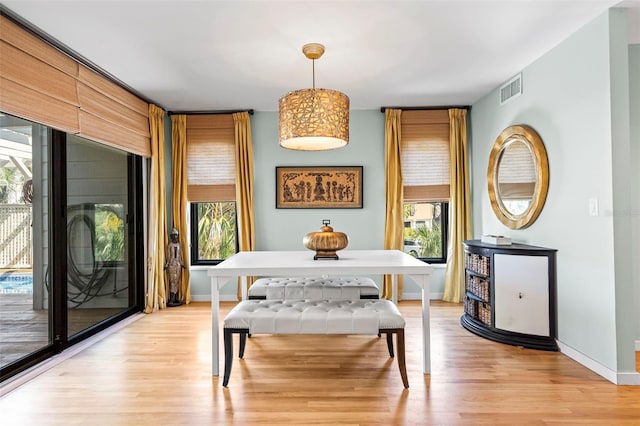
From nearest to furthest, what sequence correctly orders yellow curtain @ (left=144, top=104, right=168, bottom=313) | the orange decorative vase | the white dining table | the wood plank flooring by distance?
the white dining table
the wood plank flooring
the orange decorative vase
yellow curtain @ (left=144, top=104, right=168, bottom=313)

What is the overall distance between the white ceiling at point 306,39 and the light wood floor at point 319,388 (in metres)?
2.43

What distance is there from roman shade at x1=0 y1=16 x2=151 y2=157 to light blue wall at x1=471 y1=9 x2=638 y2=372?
389 centimetres

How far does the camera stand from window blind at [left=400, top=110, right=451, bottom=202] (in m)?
4.62

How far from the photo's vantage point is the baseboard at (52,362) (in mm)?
2373

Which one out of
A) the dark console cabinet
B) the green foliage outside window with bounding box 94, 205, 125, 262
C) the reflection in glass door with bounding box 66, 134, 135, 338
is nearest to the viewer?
the dark console cabinet

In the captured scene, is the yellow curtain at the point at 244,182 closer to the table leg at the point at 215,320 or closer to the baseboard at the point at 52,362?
the baseboard at the point at 52,362

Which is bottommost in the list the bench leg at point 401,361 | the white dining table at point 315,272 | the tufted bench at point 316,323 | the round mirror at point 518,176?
the bench leg at point 401,361

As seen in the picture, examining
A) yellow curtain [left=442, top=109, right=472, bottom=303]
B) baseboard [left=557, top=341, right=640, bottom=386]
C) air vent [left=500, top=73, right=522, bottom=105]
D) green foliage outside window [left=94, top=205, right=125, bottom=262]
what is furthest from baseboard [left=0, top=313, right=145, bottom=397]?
air vent [left=500, top=73, right=522, bottom=105]

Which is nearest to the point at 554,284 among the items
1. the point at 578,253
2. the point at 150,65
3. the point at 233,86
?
the point at 578,253

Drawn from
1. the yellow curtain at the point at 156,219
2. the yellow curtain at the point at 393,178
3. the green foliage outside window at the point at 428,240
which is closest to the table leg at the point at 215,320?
the yellow curtain at the point at 156,219

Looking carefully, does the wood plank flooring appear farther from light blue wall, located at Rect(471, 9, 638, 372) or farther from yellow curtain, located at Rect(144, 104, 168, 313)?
light blue wall, located at Rect(471, 9, 638, 372)

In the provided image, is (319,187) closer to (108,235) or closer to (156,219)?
(156,219)

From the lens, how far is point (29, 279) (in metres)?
2.74

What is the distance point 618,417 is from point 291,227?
3.50 metres
